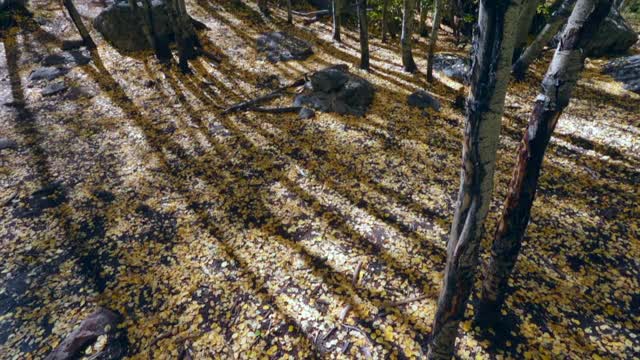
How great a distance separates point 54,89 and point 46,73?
170 cm

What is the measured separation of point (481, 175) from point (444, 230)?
4.51 metres

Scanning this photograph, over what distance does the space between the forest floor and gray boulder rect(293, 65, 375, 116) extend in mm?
539

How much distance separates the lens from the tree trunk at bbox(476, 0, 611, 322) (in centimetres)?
275

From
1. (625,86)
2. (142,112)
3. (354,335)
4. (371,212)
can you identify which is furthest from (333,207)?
(625,86)

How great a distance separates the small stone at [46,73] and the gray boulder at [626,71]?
895 inches

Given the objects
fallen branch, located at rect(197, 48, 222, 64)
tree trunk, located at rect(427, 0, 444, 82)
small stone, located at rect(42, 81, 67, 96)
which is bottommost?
small stone, located at rect(42, 81, 67, 96)

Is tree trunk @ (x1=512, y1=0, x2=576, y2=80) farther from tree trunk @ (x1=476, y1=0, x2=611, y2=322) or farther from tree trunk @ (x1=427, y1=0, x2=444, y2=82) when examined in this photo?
tree trunk @ (x1=476, y1=0, x2=611, y2=322)

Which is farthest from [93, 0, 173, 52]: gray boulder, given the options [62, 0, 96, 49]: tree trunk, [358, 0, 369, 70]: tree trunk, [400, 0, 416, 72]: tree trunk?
[400, 0, 416, 72]: tree trunk

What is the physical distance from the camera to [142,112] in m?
11.9

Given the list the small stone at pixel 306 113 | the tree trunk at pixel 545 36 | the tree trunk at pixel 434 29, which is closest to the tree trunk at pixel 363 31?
the tree trunk at pixel 434 29

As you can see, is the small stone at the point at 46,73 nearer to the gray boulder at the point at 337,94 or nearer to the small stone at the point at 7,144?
the small stone at the point at 7,144

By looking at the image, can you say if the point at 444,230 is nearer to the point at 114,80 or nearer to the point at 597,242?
the point at 597,242

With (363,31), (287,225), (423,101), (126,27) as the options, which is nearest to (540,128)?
(287,225)

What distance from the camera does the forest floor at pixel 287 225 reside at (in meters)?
5.28
